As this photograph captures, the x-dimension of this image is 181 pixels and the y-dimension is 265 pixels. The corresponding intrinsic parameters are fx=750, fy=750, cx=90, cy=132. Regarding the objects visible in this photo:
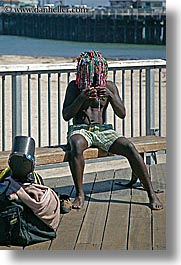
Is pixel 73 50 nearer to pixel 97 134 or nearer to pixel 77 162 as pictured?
pixel 97 134

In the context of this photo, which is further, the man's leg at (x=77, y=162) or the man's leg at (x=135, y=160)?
the man's leg at (x=135, y=160)

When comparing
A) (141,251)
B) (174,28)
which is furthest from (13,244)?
(174,28)

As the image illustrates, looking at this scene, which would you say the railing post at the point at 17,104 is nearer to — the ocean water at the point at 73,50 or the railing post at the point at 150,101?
the railing post at the point at 150,101

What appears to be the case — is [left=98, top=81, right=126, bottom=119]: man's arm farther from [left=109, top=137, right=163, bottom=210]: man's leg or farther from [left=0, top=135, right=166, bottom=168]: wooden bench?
[left=0, top=135, right=166, bottom=168]: wooden bench

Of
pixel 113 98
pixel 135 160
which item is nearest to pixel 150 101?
pixel 113 98

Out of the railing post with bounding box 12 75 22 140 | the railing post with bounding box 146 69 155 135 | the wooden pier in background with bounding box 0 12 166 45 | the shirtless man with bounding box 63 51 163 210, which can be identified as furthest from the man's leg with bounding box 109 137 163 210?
the wooden pier in background with bounding box 0 12 166 45

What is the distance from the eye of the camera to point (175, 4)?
400cm

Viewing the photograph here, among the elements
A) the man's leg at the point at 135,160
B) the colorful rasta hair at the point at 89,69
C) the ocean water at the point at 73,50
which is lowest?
the ocean water at the point at 73,50

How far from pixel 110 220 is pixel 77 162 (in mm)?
465

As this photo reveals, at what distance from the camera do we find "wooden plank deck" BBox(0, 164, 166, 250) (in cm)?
459

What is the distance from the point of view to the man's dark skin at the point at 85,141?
5.26 meters

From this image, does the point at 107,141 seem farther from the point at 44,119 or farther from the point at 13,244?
the point at 44,119

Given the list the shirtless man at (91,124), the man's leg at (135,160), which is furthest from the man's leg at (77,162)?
the man's leg at (135,160)

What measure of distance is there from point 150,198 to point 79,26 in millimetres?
74176
